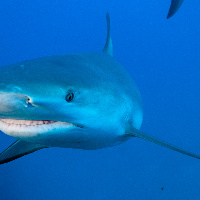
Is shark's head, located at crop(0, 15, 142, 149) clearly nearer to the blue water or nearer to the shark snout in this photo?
the shark snout

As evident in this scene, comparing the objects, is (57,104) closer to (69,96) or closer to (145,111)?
(69,96)

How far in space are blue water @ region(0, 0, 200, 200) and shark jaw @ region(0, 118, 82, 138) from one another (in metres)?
10.2

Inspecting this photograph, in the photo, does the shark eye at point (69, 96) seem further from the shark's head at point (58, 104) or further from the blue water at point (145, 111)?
the blue water at point (145, 111)

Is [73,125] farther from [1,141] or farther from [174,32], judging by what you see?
[174,32]

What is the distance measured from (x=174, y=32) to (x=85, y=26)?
16572 mm

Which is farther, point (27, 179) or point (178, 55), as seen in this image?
point (178, 55)

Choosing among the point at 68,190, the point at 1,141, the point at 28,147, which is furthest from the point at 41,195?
the point at 28,147

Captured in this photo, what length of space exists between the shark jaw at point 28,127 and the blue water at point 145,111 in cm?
1019

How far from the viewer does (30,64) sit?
5.28ft

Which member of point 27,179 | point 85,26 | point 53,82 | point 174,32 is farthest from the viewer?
point 85,26

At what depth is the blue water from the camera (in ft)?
39.8

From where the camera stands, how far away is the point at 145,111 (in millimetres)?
21578

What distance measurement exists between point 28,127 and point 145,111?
20.6 metres

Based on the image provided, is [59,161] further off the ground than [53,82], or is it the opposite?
[59,161]
